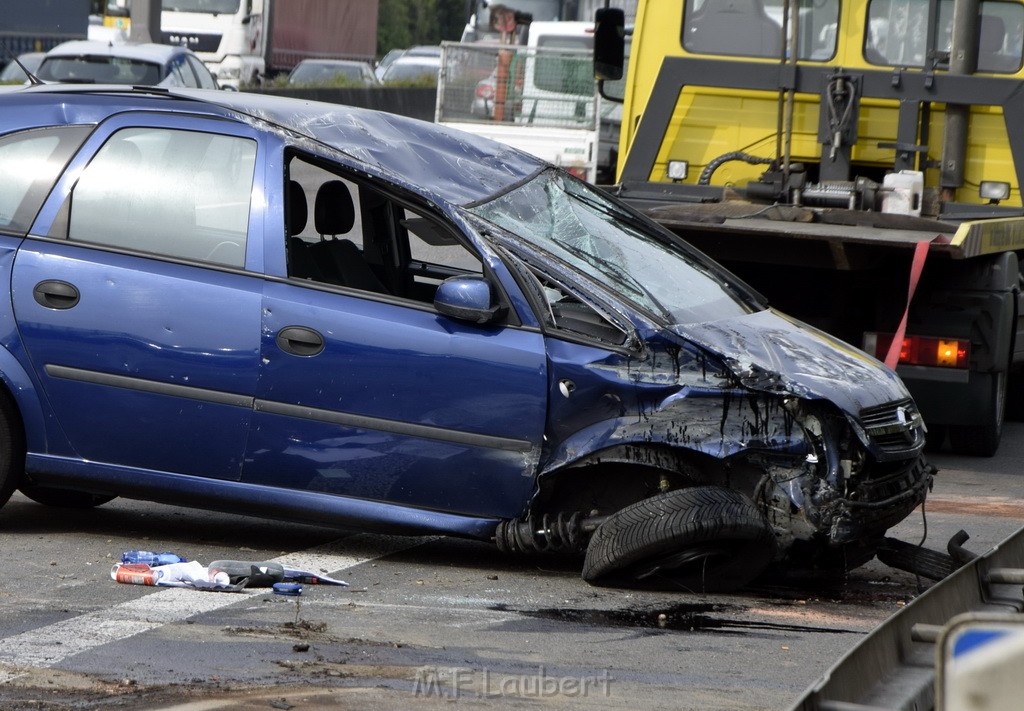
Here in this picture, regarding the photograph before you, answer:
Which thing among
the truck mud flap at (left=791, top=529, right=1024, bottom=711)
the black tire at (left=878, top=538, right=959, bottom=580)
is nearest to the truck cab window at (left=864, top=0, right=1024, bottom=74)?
the black tire at (left=878, top=538, right=959, bottom=580)

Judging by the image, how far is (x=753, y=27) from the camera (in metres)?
10.8

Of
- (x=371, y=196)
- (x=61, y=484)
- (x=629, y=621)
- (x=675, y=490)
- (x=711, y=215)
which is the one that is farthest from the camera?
(x=711, y=215)

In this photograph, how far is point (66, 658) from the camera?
4.71 meters

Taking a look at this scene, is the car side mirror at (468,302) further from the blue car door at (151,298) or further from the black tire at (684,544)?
the black tire at (684,544)

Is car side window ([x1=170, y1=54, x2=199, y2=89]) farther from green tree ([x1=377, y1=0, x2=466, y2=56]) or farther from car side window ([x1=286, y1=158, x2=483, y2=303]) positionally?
green tree ([x1=377, y1=0, x2=466, y2=56])

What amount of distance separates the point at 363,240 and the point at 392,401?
121 cm

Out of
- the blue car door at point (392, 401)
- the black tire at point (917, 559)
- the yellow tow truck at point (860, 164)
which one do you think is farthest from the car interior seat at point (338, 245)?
the yellow tow truck at point (860, 164)

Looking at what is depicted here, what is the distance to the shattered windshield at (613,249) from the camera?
603 centimetres

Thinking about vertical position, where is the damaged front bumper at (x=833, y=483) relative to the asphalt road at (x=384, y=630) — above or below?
above

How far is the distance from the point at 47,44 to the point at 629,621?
32.5m

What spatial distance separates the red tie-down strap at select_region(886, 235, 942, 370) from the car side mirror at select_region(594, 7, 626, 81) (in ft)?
10.6

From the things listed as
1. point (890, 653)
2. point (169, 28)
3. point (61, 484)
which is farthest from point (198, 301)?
point (169, 28)

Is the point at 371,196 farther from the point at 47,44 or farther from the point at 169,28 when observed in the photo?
the point at 47,44

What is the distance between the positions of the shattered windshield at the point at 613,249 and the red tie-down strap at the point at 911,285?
2.22 metres
